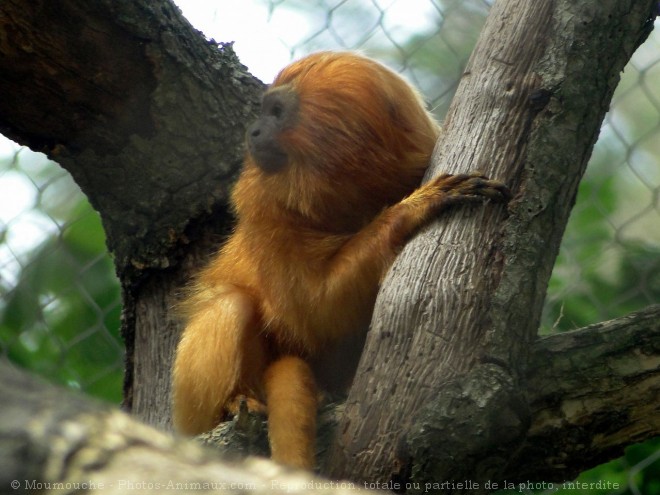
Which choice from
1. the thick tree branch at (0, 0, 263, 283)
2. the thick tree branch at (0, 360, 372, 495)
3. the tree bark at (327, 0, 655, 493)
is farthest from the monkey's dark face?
the thick tree branch at (0, 360, 372, 495)

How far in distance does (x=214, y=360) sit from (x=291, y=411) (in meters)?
0.36

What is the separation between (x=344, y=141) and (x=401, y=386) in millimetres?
701

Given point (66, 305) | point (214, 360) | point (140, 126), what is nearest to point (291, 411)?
point (214, 360)

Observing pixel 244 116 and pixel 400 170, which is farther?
pixel 244 116

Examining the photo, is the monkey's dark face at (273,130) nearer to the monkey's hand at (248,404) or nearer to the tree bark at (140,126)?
the tree bark at (140,126)

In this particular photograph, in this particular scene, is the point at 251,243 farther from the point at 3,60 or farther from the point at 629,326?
the point at 629,326

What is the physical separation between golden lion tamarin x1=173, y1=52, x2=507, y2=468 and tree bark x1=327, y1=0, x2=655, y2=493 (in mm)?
214

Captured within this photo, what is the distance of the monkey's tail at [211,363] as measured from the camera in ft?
6.97

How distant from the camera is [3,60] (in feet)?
7.02

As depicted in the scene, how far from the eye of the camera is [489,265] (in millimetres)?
1669

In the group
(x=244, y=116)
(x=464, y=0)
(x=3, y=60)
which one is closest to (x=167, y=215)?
(x=244, y=116)

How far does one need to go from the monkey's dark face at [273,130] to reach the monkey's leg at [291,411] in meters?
0.45

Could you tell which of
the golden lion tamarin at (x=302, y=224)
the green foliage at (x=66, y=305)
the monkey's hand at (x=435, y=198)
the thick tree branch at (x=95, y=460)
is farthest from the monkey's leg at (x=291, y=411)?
the green foliage at (x=66, y=305)

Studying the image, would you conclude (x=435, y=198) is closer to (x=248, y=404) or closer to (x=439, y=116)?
(x=248, y=404)
